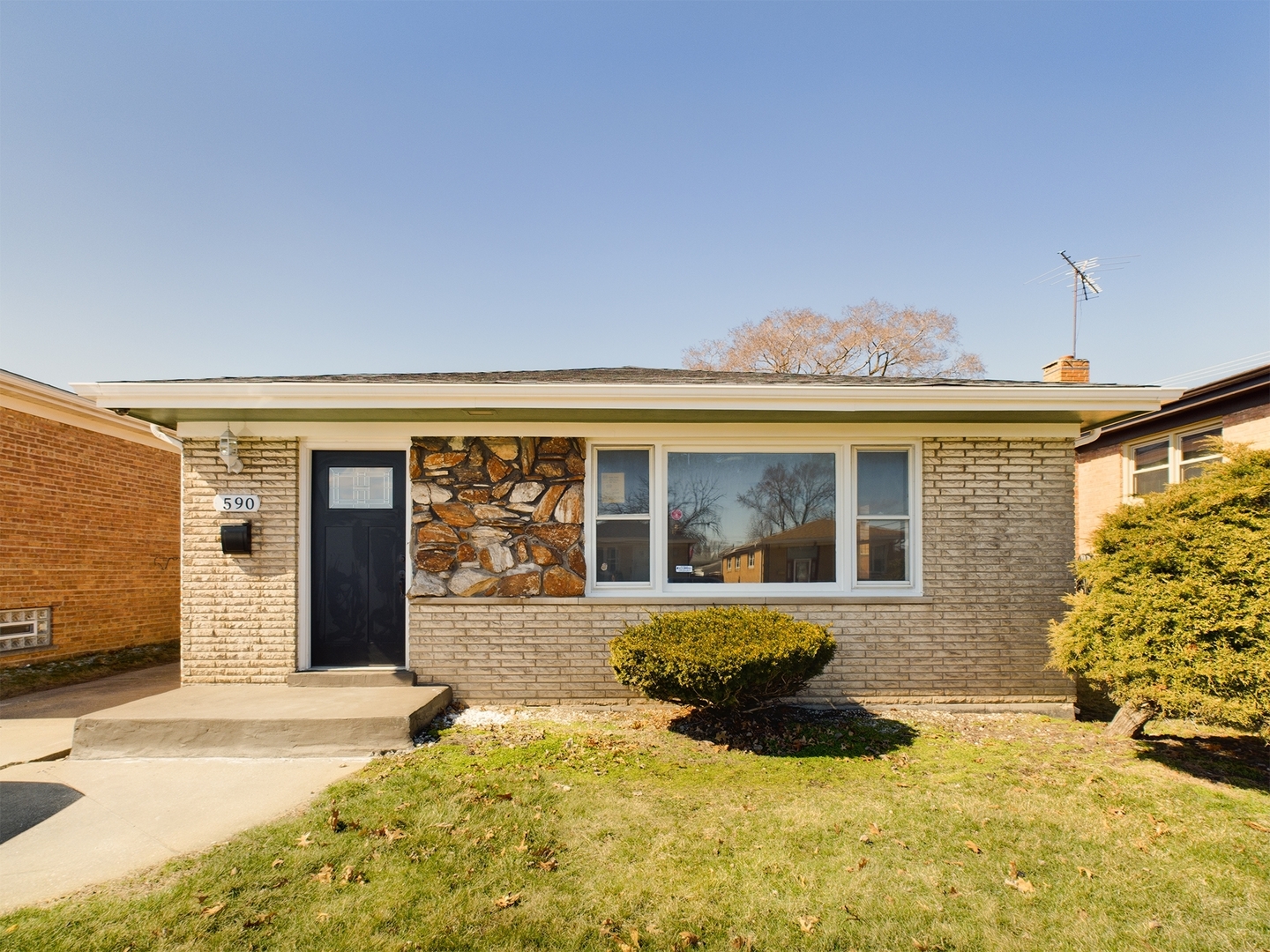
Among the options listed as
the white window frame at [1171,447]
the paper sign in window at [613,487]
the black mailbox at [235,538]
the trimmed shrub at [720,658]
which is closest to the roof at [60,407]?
the black mailbox at [235,538]

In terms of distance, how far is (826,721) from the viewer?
5.20 metres

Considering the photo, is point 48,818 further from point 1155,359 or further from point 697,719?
point 1155,359

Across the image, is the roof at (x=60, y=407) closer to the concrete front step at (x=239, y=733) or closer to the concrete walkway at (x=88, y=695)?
the concrete walkway at (x=88, y=695)

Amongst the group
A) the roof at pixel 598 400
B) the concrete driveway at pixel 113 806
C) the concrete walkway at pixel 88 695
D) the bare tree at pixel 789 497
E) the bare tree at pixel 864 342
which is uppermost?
the bare tree at pixel 864 342

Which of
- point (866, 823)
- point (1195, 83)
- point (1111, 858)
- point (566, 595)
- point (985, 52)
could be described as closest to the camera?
point (1111, 858)

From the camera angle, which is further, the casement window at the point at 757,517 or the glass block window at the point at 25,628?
the glass block window at the point at 25,628

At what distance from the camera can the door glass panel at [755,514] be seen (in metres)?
5.79

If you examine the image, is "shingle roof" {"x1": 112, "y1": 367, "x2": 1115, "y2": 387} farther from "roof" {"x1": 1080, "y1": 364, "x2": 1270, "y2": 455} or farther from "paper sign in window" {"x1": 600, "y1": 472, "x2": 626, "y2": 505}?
"roof" {"x1": 1080, "y1": 364, "x2": 1270, "y2": 455}

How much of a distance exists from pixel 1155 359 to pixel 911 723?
23.2m

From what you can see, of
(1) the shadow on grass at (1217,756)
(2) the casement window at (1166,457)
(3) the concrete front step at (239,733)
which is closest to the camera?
→ (1) the shadow on grass at (1217,756)

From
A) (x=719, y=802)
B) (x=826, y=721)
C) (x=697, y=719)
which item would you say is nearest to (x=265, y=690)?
(x=697, y=719)

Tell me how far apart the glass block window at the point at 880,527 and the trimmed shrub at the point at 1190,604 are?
148 cm

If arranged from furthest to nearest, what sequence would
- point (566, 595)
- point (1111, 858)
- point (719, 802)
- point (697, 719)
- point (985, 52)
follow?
point (985, 52) < point (566, 595) < point (697, 719) < point (719, 802) < point (1111, 858)

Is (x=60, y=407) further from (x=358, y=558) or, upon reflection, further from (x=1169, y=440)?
(x=1169, y=440)
